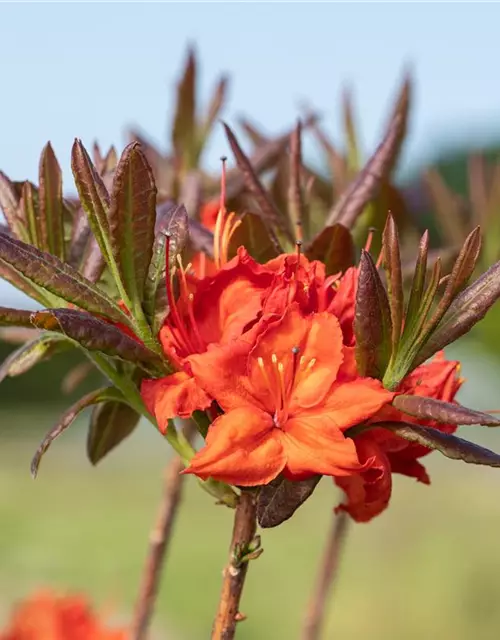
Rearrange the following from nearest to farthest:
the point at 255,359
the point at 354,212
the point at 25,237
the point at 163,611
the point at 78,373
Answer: the point at 255,359
the point at 25,237
the point at 354,212
the point at 78,373
the point at 163,611

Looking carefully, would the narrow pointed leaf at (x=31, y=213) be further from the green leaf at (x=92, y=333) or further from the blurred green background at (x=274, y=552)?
the blurred green background at (x=274, y=552)

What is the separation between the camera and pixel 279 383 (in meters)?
0.56

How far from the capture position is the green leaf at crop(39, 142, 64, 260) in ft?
2.20

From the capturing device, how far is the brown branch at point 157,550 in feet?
3.48

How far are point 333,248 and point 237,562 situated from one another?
24 cm

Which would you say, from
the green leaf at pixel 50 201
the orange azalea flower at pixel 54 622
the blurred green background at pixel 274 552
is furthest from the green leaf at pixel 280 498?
the blurred green background at pixel 274 552

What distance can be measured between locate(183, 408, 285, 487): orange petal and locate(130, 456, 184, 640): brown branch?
0.53m

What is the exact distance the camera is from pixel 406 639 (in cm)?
230

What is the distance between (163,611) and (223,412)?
7.17 feet

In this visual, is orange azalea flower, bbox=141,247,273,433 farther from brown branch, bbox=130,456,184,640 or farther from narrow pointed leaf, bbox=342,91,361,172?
narrow pointed leaf, bbox=342,91,361,172

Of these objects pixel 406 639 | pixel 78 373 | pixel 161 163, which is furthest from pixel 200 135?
pixel 406 639

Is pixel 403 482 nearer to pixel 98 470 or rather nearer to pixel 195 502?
pixel 195 502

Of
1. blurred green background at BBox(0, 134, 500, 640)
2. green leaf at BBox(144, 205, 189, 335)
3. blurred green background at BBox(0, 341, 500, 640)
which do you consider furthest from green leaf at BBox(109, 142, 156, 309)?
blurred green background at BBox(0, 341, 500, 640)

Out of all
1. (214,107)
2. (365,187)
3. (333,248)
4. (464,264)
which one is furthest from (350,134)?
(464,264)
